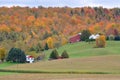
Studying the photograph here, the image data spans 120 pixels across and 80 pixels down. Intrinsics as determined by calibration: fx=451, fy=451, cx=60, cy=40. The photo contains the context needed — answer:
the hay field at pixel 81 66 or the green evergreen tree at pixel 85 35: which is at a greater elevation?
the green evergreen tree at pixel 85 35

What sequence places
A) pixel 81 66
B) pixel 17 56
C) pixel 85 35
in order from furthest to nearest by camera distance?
pixel 85 35 < pixel 17 56 < pixel 81 66

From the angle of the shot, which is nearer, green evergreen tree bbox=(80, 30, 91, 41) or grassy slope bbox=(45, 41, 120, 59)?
grassy slope bbox=(45, 41, 120, 59)

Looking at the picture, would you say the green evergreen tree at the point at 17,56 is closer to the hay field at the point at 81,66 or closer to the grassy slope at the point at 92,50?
the grassy slope at the point at 92,50

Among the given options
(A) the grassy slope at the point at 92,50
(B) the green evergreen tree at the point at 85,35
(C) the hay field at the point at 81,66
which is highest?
(B) the green evergreen tree at the point at 85,35

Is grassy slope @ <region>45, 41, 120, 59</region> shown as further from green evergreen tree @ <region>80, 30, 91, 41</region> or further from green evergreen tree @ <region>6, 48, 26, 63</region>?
green evergreen tree @ <region>6, 48, 26, 63</region>

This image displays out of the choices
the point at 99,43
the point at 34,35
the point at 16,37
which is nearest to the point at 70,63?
the point at 99,43

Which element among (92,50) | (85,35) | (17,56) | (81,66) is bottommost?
(81,66)

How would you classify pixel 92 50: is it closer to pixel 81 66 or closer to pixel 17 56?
pixel 17 56

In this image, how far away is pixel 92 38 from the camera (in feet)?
464

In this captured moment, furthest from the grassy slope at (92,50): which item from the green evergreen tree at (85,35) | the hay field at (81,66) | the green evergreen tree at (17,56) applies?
the hay field at (81,66)

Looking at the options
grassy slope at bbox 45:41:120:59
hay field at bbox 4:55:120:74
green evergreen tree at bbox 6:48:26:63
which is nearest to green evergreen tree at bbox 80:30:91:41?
grassy slope at bbox 45:41:120:59

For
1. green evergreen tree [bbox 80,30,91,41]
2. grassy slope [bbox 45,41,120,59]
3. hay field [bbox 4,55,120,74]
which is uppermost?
green evergreen tree [bbox 80,30,91,41]

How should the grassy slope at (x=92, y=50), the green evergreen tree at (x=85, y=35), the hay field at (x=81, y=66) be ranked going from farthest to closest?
the green evergreen tree at (x=85, y=35) < the grassy slope at (x=92, y=50) < the hay field at (x=81, y=66)

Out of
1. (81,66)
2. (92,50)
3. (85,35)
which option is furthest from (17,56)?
(85,35)
